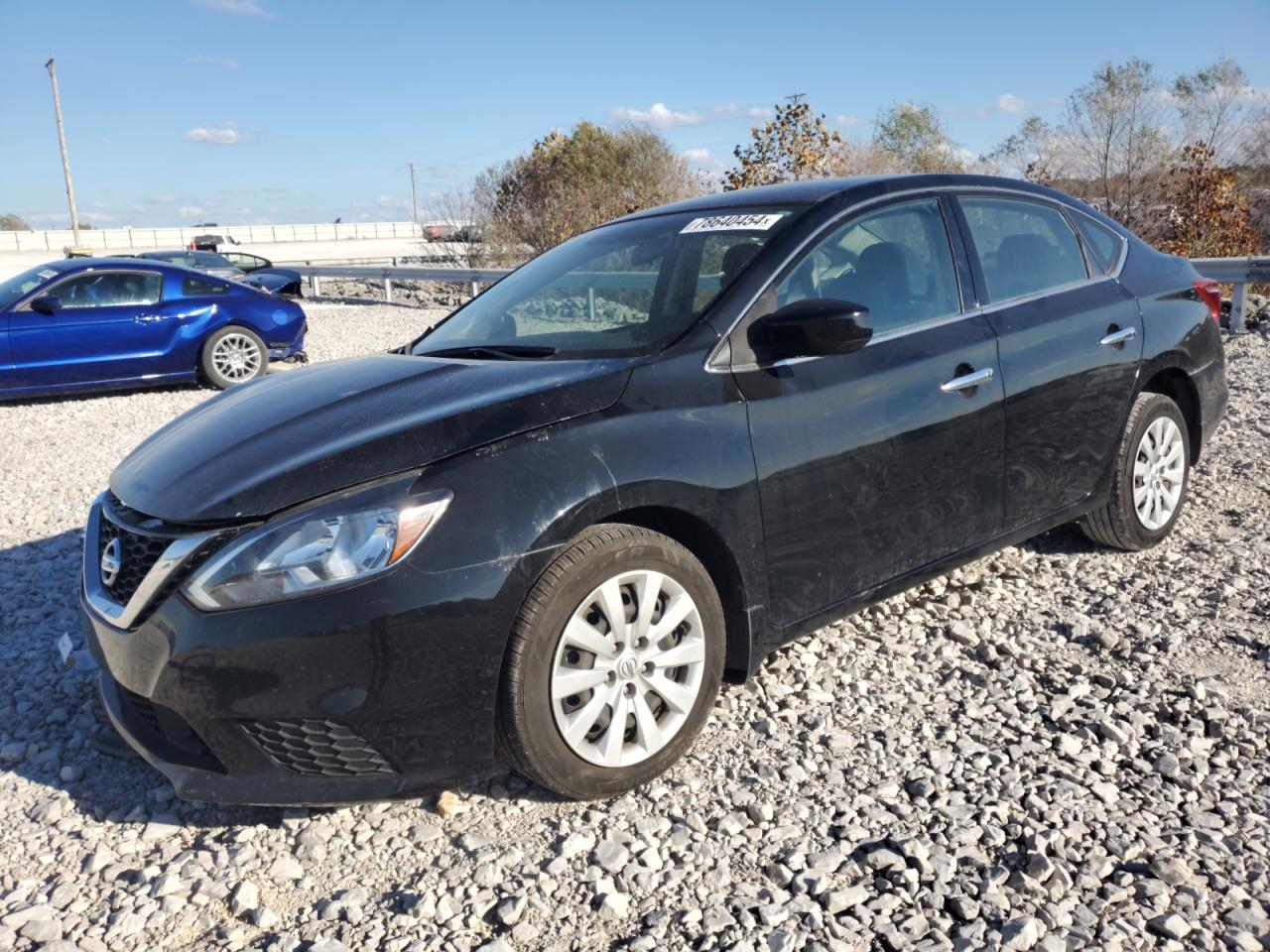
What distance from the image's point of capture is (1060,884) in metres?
2.52

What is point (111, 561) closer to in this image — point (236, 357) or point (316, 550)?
point (316, 550)

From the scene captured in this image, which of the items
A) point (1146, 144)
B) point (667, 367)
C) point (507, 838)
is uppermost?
point (1146, 144)

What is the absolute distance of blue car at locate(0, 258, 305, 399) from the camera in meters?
9.88

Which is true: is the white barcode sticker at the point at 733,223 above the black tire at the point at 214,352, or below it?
above

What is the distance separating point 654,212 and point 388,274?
17.7 metres

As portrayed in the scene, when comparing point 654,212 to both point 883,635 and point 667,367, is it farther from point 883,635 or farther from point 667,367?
point 883,635

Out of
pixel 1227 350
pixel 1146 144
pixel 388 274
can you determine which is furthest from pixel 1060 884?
pixel 1146 144

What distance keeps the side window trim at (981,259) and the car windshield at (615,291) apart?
2.69ft

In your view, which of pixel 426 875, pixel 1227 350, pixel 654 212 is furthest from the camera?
pixel 1227 350

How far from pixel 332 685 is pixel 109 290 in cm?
930

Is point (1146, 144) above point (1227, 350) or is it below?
above

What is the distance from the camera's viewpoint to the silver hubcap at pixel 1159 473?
467 centimetres

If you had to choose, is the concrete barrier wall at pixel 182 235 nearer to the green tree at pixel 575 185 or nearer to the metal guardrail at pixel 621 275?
the green tree at pixel 575 185

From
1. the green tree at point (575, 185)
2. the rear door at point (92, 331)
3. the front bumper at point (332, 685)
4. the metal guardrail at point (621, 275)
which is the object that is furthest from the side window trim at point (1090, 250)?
the green tree at point (575, 185)
